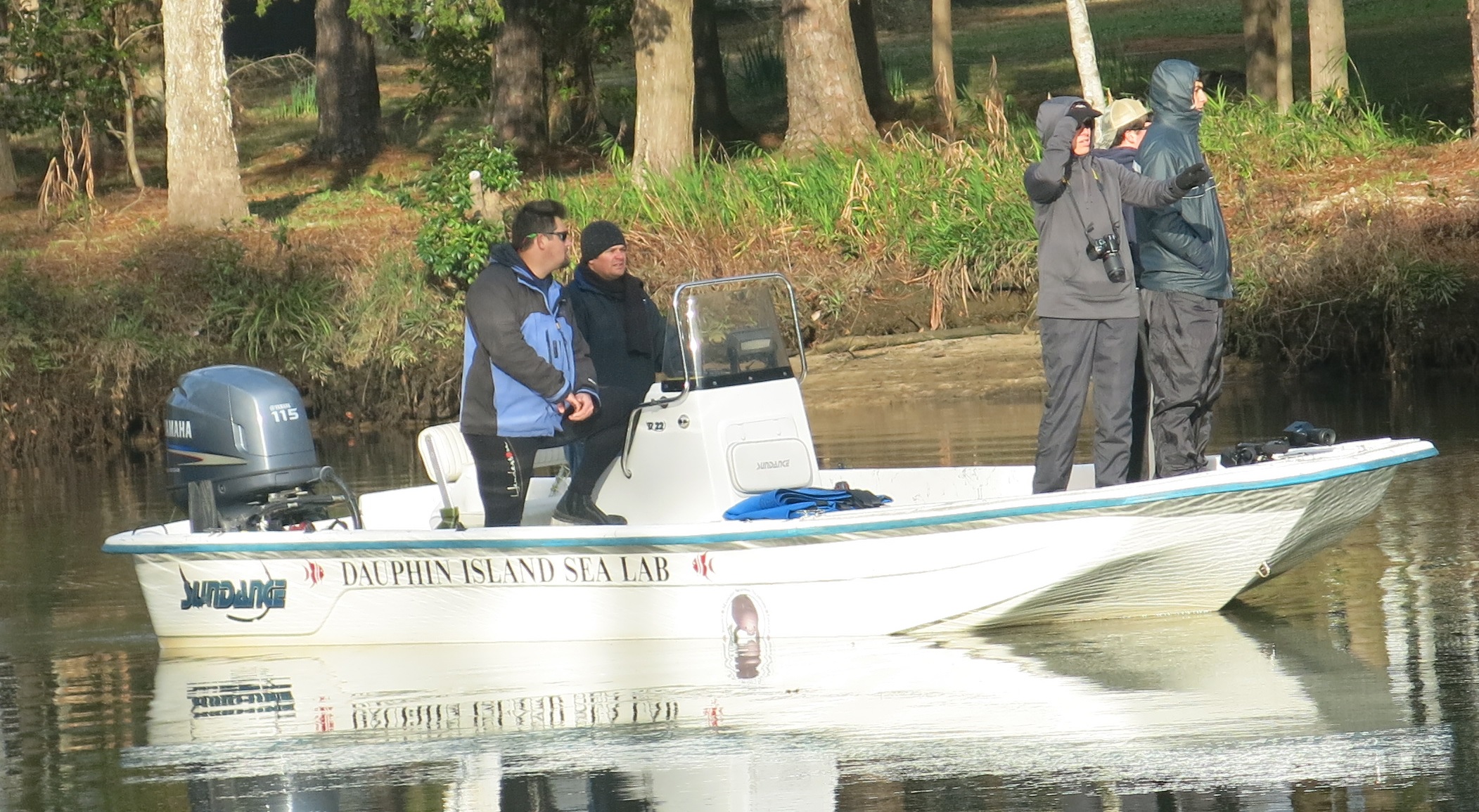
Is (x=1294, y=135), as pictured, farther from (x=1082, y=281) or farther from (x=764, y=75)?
(x=764, y=75)

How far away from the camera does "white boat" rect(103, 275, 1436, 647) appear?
25.4 ft

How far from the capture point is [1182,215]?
8203mm

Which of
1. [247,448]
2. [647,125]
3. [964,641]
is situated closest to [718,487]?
[964,641]

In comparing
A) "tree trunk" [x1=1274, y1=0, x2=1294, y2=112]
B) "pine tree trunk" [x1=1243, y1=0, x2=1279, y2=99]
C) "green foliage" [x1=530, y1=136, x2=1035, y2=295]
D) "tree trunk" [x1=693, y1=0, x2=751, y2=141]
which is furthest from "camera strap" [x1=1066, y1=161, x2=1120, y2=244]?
"tree trunk" [x1=693, y1=0, x2=751, y2=141]

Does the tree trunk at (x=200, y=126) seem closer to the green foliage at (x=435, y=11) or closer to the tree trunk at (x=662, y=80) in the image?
the green foliage at (x=435, y=11)

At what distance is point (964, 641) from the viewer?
317 inches

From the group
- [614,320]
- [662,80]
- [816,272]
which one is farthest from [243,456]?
[662,80]

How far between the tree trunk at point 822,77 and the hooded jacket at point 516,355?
44.0 feet

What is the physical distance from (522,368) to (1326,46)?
1499cm

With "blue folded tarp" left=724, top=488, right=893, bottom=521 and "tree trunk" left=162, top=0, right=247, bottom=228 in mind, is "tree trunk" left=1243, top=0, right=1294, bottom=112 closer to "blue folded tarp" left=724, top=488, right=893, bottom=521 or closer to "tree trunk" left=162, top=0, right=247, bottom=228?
"tree trunk" left=162, top=0, right=247, bottom=228

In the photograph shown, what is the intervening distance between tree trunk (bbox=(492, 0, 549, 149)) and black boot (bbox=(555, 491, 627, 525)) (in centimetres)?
1598

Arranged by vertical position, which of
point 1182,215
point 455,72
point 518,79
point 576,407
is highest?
point 455,72

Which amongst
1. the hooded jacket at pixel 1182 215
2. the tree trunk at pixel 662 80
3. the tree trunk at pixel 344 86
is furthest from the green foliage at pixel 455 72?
the hooded jacket at pixel 1182 215

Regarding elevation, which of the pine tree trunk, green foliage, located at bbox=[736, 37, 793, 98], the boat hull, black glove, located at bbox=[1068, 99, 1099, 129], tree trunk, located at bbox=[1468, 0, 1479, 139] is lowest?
the boat hull
